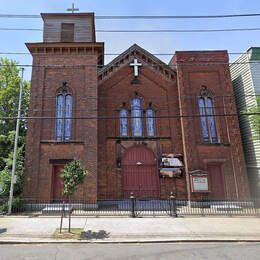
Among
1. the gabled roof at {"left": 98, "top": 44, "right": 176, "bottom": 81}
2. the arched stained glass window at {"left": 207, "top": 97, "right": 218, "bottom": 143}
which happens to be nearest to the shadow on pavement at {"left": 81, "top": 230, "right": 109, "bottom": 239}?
the arched stained glass window at {"left": 207, "top": 97, "right": 218, "bottom": 143}

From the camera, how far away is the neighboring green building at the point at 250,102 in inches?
707

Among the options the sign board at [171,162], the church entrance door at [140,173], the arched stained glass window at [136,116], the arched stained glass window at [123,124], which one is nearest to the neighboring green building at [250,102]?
the sign board at [171,162]

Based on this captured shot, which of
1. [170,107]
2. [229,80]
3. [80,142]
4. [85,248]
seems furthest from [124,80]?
[85,248]

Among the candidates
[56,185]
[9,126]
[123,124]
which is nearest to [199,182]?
[123,124]

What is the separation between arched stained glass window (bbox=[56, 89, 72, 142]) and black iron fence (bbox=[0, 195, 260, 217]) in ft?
15.6

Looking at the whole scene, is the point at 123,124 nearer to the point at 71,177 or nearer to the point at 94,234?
the point at 71,177

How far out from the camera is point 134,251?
7.77 meters

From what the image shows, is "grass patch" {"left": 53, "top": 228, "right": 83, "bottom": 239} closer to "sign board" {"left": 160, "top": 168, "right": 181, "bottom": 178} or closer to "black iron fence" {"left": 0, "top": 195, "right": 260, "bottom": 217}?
"black iron fence" {"left": 0, "top": 195, "right": 260, "bottom": 217}

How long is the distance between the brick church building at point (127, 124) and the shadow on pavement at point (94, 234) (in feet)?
18.7

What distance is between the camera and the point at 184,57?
19.5 meters

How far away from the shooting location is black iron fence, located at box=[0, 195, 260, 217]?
1381 centimetres

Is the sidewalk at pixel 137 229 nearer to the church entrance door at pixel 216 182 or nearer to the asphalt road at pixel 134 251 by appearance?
the asphalt road at pixel 134 251

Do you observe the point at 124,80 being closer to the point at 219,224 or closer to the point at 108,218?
the point at 108,218

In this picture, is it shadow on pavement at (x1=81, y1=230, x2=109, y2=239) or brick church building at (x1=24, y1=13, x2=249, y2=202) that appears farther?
brick church building at (x1=24, y1=13, x2=249, y2=202)
